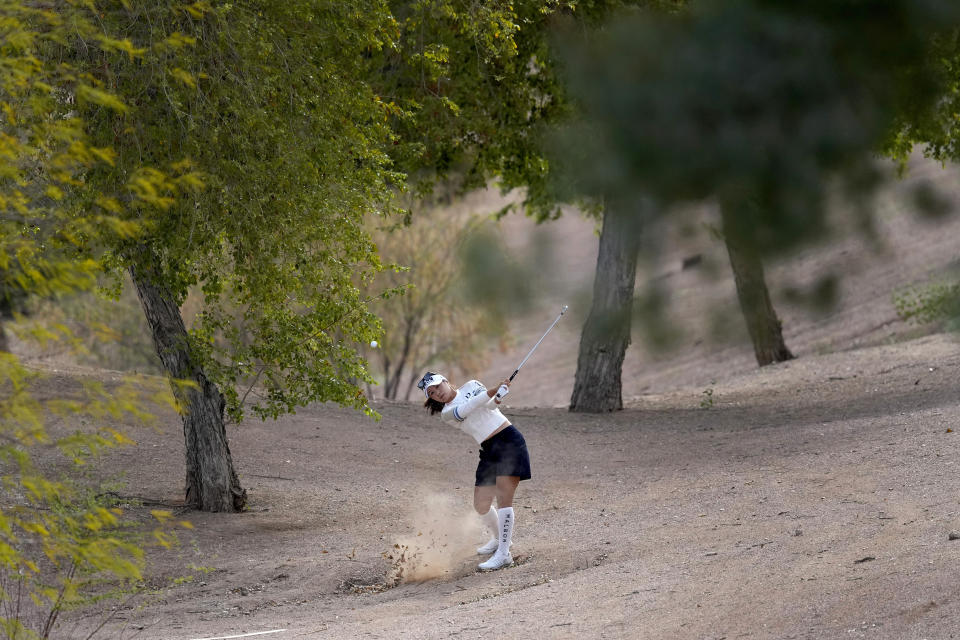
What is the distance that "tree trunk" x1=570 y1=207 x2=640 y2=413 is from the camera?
616 cm

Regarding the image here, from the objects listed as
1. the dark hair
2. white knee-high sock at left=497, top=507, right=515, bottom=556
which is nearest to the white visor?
the dark hair

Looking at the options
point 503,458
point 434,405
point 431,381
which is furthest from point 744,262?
point 434,405

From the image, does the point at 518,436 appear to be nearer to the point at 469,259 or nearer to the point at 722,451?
the point at 469,259

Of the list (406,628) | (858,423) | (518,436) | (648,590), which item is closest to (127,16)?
(518,436)

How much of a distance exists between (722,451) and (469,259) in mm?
10313

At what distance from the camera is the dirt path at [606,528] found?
8.05 meters

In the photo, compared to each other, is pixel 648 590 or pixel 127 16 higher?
pixel 127 16

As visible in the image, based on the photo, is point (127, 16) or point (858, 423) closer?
point (127, 16)

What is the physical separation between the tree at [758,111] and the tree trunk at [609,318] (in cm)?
39

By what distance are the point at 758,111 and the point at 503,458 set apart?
4889 millimetres

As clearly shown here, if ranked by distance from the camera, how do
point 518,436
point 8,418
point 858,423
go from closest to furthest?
Result: point 8,418 < point 518,436 < point 858,423

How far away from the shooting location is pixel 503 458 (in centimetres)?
993

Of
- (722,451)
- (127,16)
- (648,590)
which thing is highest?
(127,16)

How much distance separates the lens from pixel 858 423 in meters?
15.1
